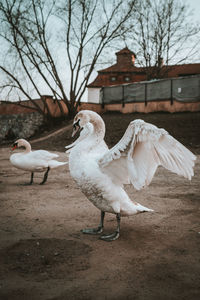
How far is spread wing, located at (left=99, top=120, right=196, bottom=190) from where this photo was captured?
2.96 metres

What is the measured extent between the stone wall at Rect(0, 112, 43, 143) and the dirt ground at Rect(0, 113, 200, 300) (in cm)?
1781

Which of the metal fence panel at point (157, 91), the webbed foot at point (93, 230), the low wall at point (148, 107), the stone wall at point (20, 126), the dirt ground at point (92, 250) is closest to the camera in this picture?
the dirt ground at point (92, 250)

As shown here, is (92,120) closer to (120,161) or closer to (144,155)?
(120,161)

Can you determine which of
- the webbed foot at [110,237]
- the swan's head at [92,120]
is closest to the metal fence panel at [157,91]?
the swan's head at [92,120]

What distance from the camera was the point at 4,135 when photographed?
2422 cm

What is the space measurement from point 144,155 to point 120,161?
35 centimetres

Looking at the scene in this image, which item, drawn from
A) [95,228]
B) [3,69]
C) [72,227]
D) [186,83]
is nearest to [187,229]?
[95,228]

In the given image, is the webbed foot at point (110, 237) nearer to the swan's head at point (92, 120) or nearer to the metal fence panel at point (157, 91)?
the swan's head at point (92, 120)

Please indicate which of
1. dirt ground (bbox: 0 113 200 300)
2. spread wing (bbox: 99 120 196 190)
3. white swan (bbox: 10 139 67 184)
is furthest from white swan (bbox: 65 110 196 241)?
white swan (bbox: 10 139 67 184)

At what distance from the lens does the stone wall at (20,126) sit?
76.4 ft

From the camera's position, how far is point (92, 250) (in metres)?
3.24

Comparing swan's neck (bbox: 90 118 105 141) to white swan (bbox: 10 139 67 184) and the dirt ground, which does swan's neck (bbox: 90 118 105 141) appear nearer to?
the dirt ground

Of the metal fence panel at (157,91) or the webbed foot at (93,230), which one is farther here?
the metal fence panel at (157,91)

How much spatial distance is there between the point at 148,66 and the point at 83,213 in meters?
25.2
